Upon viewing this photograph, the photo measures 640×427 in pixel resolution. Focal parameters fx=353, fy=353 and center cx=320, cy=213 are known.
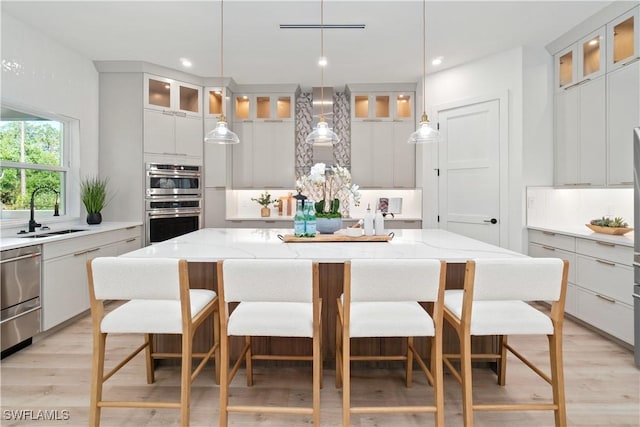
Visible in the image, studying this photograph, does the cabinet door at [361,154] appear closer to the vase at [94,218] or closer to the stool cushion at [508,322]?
the vase at [94,218]

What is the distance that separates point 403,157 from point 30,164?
4.58m

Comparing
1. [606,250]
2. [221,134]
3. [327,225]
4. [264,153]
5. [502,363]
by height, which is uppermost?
[264,153]

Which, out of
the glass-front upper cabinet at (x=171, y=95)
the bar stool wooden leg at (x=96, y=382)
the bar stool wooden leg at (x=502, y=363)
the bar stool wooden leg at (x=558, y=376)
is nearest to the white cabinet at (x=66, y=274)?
the bar stool wooden leg at (x=96, y=382)

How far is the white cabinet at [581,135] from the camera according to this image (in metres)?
3.39

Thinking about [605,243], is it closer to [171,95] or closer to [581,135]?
[581,135]

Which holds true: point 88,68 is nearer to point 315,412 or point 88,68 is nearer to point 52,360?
point 52,360

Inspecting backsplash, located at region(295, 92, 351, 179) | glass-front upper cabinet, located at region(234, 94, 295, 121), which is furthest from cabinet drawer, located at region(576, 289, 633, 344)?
glass-front upper cabinet, located at region(234, 94, 295, 121)

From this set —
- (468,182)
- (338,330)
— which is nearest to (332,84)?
(468,182)

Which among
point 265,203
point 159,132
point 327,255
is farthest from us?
point 265,203

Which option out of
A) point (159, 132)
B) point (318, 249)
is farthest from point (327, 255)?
point (159, 132)

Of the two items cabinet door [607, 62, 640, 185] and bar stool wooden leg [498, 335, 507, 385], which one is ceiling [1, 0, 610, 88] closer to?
cabinet door [607, 62, 640, 185]

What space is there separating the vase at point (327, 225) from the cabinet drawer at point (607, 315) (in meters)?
2.38

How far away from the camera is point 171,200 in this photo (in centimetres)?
474

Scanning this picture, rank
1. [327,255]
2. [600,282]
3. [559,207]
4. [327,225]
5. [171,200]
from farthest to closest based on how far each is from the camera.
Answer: [171,200]
[559,207]
[600,282]
[327,225]
[327,255]
